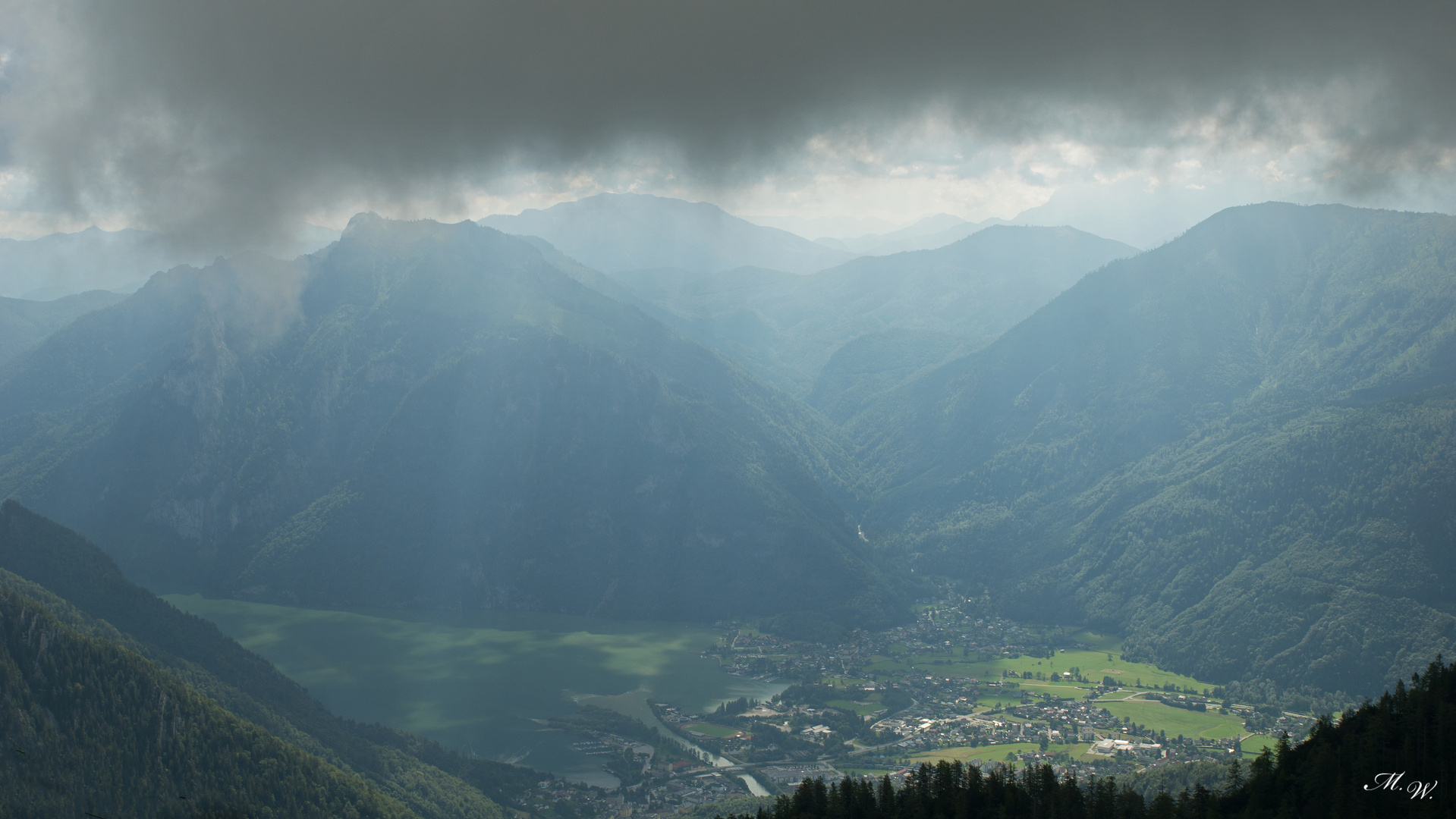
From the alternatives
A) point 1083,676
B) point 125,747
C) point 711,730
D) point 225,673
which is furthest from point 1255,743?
point 225,673

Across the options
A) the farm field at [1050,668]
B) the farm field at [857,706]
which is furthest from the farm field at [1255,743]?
the farm field at [857,706]

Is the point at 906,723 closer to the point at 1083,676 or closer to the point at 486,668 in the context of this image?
the point at 1083,676

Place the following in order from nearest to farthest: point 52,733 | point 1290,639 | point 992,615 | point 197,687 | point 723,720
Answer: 1. point 52,733
2. point 197,687
3. point 723,720
4. point 1290,639
5. point 992,615

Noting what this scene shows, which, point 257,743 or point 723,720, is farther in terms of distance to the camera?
point 723,720

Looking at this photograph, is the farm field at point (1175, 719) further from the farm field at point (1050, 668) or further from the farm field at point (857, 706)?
the farm field at point (857, 706)

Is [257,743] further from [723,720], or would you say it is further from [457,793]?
[723,720]

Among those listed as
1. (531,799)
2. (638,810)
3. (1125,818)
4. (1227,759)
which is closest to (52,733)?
(531,799)

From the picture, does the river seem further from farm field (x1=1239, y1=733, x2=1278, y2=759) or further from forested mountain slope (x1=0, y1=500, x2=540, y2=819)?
farm field (x1=1239, y1=733, x2=1278, y2=759)

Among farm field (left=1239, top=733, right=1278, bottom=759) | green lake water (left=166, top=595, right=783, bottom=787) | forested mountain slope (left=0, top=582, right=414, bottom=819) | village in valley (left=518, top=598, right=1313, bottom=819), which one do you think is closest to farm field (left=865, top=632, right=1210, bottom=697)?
village in valley (left=518, top=598, right=1313, bottom=819)
